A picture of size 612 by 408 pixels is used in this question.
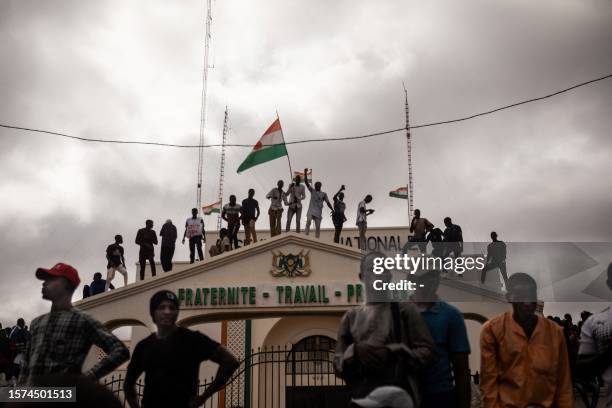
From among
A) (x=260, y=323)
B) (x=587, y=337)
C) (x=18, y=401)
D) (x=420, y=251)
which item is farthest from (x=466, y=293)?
(x=18, y=401)

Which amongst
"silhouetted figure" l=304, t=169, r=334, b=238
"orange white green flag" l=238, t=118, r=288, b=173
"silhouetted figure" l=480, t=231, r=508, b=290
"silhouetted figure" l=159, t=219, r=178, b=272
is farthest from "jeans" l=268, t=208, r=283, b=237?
"silhouetted figure" l=480, t=231, r=508, b=290

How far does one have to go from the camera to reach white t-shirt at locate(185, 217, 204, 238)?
1677cm

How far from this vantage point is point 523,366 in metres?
4.51

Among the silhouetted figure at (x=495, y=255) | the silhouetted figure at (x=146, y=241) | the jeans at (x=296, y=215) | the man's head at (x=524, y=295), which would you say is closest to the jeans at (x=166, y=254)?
the silhouetted figure at (x=146, y=241)

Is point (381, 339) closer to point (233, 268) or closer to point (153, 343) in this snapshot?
point (153, 343)

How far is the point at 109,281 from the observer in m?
16.9

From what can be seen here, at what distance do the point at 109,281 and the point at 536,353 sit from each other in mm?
14282

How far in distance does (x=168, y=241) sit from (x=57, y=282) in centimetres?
1238

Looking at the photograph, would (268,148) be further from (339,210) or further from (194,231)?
(194,231)

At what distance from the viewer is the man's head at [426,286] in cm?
465

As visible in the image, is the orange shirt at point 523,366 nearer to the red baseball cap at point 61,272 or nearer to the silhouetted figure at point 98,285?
the red baseball cap at point 61,272

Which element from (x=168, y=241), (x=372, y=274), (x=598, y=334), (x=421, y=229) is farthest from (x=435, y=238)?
(x=372, y=274)

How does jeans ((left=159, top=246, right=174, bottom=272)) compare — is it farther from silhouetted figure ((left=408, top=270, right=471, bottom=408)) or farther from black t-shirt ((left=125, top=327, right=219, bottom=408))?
silhouetted figure ((left=408, top=270, right=471, bottom=408))

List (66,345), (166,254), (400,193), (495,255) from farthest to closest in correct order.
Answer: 1. (400,193)
2. (166,254)
3. (495,255)
4. (66,345)
